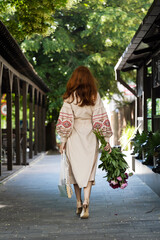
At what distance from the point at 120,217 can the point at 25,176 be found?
5.47m

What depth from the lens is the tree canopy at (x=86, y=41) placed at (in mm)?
20156

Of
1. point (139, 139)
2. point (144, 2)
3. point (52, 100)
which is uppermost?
point (144, 2)

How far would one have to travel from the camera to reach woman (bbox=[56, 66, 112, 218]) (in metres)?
5.79

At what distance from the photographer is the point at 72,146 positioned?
5.83 m

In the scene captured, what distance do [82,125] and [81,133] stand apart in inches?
4.2

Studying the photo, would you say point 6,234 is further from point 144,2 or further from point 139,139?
point 144,2

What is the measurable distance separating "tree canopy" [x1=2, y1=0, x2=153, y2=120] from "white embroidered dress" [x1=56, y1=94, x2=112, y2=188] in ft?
47.4

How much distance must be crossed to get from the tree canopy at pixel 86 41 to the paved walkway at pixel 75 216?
1250 cm

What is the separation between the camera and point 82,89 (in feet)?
19.1

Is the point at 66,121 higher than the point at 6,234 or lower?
Answer: higher

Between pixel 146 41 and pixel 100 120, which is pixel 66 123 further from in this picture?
pixel 146 41

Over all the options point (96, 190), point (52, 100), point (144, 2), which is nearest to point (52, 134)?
point (52, 100)

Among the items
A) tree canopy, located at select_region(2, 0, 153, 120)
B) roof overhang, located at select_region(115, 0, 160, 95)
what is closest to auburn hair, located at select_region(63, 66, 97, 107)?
roof overhang, located at select_region(115, 0, 160, 95)

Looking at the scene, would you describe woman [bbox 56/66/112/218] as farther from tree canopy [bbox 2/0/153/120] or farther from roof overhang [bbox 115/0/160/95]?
tree canopy [bbox 2/0/153/120]
